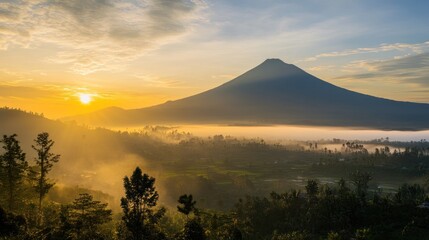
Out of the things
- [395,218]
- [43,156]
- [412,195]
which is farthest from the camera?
[412,195]

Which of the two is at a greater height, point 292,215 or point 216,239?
point 216,239

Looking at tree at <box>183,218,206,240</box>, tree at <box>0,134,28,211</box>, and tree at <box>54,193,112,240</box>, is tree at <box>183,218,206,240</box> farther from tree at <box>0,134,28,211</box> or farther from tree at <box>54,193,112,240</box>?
tree at <box>0,134,28,211</box>

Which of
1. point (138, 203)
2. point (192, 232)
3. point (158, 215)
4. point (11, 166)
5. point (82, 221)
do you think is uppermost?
point (11, 166)

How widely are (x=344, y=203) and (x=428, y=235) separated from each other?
33.1m

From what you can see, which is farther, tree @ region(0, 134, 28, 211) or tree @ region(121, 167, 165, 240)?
tree @ region(0, 134, 28, 211)

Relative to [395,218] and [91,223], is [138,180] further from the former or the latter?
[395,218]

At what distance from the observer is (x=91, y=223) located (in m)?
43.4

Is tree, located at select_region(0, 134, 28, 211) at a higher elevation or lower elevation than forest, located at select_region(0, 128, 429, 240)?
higher

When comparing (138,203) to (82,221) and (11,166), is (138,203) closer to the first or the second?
(82,221)

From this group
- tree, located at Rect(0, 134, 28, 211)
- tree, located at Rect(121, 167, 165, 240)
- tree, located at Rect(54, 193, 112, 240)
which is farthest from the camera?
tree, located at Rect(0, 134, 28, 211)

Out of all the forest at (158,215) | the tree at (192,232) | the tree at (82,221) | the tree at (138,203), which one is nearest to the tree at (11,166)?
the forest at (158,215)

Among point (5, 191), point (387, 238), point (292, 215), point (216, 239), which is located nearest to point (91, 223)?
point (5, 191)

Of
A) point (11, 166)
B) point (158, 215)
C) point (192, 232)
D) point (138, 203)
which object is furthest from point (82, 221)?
point (11, 166)

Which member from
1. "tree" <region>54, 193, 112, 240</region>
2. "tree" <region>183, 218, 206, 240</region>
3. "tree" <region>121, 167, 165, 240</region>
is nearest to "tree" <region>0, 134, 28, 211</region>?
"tree" <region>54, 193, 112, 240</region>
